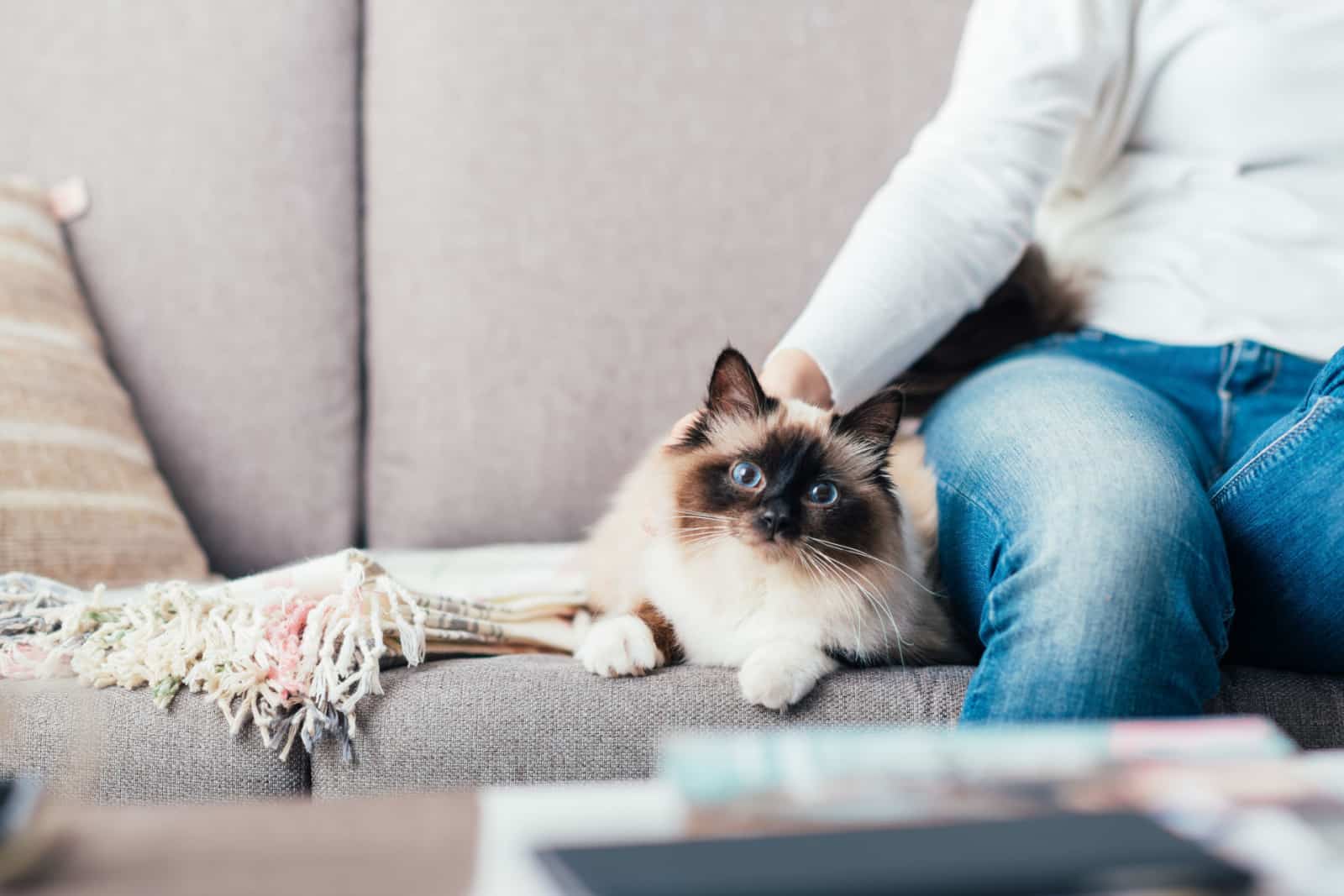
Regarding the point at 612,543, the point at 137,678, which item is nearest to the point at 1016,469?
the point at 612,543

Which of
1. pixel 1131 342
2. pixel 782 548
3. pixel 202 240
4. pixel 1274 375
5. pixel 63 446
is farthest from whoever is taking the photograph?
pixel 202 240

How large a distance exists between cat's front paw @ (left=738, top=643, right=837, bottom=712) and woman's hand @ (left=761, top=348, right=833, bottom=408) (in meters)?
0.38

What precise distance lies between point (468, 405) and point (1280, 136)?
4.65 feet

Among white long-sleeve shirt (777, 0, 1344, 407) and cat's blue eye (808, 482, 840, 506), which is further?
white long-sleeve shirt (777, 0, 1344, 407)

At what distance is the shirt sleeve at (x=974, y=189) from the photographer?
136 centimetres

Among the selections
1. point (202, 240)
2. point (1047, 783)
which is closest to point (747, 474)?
point (1047, 783)

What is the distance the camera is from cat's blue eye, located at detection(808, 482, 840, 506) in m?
1.21

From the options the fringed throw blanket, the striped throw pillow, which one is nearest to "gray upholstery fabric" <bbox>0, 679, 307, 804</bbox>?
the fringed throw blanket

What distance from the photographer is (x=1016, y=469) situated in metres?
1.10

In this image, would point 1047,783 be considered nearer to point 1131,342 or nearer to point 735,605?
point 735,605

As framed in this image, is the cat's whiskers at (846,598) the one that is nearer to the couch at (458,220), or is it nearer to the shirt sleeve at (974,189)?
the shirt sleeve at (974,189)

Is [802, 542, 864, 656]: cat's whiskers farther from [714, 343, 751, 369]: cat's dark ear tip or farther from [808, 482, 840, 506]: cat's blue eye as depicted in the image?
[714, 343, 751, 369]: cat's dark ear tip

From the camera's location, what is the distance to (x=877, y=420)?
1.21 metres

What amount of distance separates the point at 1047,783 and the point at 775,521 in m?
0.64
